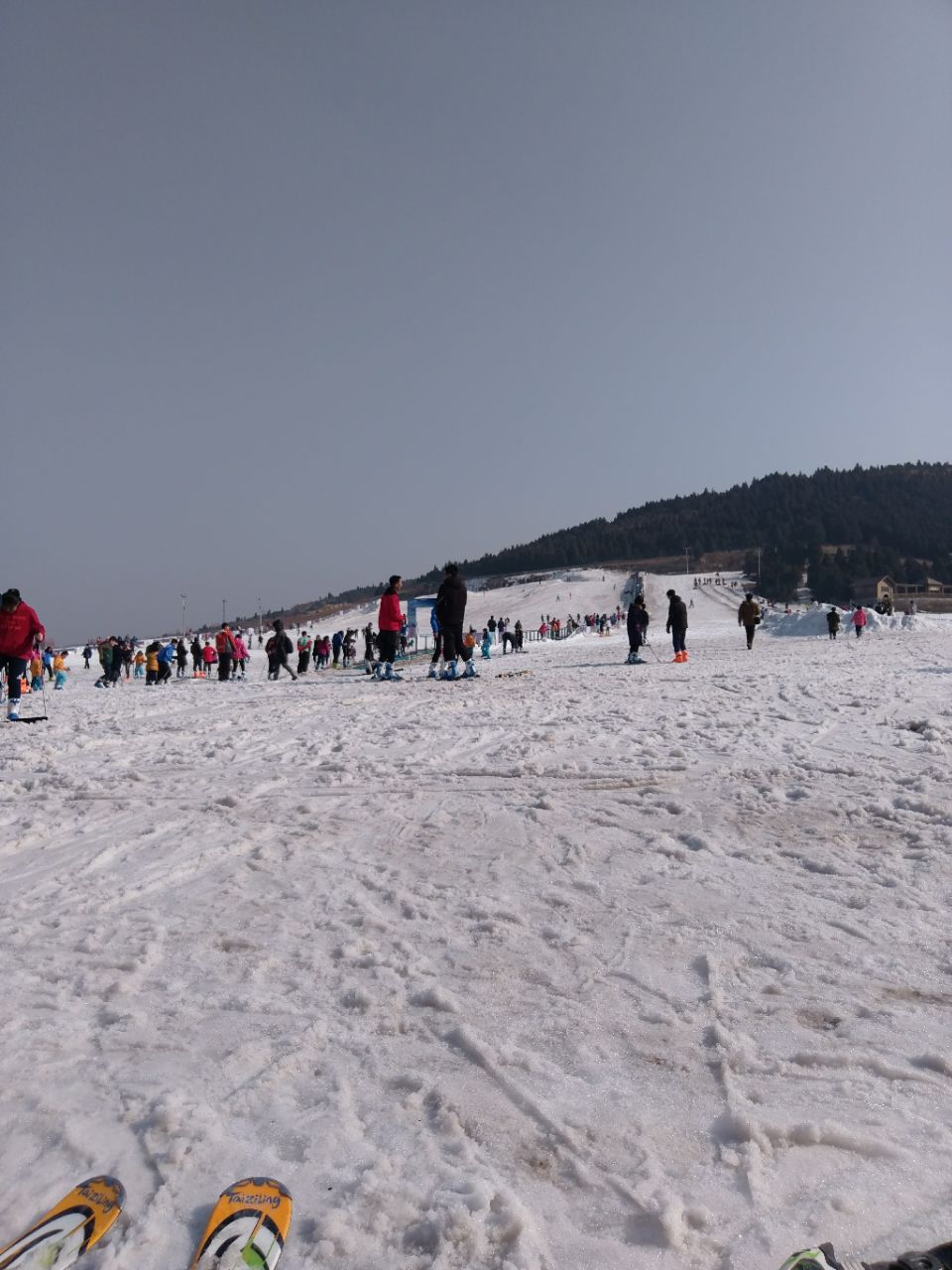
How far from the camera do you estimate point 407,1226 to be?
5.07 ft

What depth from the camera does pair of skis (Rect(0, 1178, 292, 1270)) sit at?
1.45 metres

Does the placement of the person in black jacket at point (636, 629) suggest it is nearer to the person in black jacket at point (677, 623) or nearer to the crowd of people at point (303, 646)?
the crowd of people at point (303, 646)

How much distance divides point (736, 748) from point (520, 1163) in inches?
184

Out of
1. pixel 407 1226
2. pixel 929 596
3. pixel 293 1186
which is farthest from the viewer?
pixel 929 596

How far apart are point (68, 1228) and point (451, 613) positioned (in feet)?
38.1

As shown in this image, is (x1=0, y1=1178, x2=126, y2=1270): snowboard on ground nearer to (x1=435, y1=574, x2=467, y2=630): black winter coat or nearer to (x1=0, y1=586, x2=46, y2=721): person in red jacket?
(x1=0, y1=586, x2=46, y2=721): person in red jacket

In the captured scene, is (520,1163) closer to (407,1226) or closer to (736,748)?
(407,1226)

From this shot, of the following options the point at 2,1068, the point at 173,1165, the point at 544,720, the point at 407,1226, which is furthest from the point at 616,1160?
the point at 544,720

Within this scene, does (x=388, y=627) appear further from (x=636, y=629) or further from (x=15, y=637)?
(x=636, y=629)

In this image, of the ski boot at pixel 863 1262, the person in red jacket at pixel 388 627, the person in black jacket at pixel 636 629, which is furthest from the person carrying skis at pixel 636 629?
the ski boot at pixel 863 1262

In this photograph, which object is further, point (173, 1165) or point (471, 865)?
point (471, 865)

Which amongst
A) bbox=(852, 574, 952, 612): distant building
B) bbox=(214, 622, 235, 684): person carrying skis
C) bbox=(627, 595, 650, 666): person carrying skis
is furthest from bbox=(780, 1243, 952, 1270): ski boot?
bbox=(852, 574, 952, 612): distant building

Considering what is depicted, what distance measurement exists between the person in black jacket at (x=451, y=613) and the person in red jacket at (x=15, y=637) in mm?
5608

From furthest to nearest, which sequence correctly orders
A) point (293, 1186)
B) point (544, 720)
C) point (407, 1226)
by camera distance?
1. point (544, 720)
2. point (293, 1186)
3. point (407, 1226)
